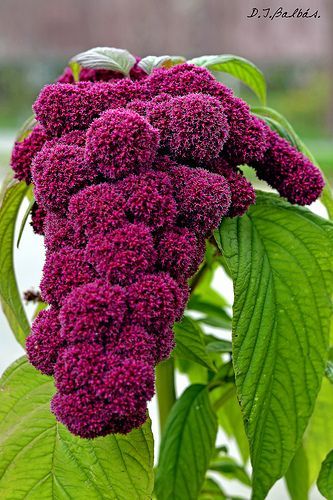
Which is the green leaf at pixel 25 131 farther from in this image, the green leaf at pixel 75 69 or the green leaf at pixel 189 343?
the green leaf at pixel 189 343

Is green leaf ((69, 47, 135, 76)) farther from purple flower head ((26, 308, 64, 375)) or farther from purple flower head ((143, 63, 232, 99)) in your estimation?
purple flower head ((26, 308, 64, 375))

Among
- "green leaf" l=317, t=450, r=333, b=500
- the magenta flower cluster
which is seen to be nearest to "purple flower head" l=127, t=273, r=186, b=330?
the magenta flower cluster

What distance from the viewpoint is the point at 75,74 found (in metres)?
0.55

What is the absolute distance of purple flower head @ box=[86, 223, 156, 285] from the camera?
0.35 meters

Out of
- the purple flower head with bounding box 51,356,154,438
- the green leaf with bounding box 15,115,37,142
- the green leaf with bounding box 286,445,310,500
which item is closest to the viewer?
the purple flower head with bounding box 51,356,154,438

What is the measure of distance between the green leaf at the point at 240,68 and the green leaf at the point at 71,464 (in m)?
0.26

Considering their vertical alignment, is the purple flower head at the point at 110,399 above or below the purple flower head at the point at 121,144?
below

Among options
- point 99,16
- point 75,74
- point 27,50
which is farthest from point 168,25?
point 75,74

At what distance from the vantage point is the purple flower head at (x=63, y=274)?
358mm

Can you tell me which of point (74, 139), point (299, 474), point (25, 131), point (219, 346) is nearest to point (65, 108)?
point (74, 139)

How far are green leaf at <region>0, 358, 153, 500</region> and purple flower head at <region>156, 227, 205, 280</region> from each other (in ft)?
0.35

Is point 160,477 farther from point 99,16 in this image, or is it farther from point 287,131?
point 99,16

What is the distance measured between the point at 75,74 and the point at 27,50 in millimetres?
3685

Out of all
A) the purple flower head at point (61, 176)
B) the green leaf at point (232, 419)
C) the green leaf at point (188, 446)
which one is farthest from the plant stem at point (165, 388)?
the purple flower head at point (61, 176)
